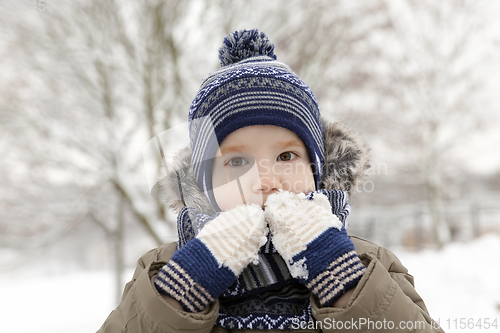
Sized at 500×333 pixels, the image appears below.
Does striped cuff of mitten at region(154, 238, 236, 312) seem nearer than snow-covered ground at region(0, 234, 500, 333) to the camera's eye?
Yes

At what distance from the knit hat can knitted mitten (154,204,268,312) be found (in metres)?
0.26

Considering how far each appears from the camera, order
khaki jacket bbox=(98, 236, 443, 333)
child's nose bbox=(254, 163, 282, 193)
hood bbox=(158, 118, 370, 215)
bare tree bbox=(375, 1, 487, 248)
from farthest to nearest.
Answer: bare tree bbox=(375, 1, 487, 248)
hood bbox=(158, 118, 370, 215)
child's nose bbox=(254, 163, 282, 193)
khaki jacket bbox=(98, 236, 443, 333)

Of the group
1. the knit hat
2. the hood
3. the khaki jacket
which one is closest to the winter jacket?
the khaki jacket

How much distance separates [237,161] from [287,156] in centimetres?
20

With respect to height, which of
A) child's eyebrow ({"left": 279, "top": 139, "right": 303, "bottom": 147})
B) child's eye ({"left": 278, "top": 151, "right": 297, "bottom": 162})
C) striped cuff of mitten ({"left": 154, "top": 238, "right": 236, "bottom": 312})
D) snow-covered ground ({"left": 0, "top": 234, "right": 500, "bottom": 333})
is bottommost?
snow-covered ground ({"left": 0, "top": 234, "right": 500, "bottom": 333})

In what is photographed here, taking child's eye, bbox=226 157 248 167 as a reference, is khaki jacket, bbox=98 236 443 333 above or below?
below

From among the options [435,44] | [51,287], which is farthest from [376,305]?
[435,44]

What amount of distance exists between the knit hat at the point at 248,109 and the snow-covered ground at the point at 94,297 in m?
3.23

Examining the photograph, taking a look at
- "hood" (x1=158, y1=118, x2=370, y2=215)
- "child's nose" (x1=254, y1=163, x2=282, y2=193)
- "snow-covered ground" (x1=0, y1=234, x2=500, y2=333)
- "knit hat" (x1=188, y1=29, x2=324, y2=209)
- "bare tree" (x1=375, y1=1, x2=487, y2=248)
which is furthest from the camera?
"bare tree" (x1=375, y1=1, x2=487, y2=248)

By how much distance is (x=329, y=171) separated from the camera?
143 centimetres

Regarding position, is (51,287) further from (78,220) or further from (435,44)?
(435,44)

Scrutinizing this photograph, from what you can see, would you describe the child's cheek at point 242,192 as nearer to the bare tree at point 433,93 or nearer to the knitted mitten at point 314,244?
the knitted mitten at point 314,244

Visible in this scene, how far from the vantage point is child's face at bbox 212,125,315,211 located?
1177 mm

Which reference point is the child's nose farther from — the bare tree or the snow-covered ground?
the bare tree
